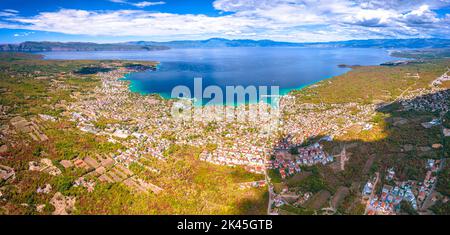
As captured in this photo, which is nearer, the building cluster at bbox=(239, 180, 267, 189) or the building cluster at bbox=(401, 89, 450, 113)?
the building cluster at bbox=(239, 180, 267, 189)

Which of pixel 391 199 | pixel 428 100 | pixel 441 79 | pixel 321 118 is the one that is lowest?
pixel 391 199

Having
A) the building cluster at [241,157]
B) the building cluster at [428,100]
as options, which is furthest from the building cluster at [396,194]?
the building cluster at [428,100]

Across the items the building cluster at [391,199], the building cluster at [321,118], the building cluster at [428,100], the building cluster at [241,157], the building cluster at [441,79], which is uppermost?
the building cluster at [441,79]

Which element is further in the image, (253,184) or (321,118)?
(321,118)

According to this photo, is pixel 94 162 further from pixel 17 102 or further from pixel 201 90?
pixel 201 90

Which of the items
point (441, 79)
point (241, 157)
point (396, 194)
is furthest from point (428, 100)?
point (241, 157)

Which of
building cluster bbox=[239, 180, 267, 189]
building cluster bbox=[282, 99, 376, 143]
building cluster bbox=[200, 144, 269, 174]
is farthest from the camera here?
building cluster bbox=[282, 99, 376, 143]

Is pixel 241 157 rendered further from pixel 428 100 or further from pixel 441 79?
pixel 441 79

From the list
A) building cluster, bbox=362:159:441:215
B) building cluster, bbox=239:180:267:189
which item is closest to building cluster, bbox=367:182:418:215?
building cluster, bbox=362:159:441:215

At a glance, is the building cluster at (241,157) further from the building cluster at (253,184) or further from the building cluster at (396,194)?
the building cluster at (396,194)

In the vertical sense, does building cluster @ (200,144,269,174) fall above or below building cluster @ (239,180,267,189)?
above

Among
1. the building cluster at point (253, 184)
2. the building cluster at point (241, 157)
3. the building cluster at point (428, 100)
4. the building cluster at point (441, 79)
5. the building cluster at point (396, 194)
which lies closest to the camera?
the building cluster at point (396, 194)

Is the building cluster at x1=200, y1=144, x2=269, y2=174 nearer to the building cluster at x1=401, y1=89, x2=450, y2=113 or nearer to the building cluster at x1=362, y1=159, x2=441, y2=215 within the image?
the building cluster at x1=362, y1=159, x2=441, y2=215
